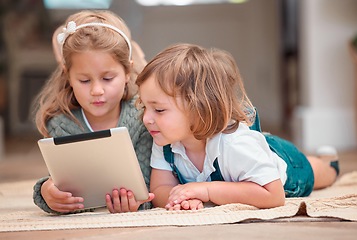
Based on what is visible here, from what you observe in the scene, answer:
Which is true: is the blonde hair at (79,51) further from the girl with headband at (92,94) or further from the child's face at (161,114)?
the child's face at (161,114)

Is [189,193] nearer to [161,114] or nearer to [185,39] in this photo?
[161,114]

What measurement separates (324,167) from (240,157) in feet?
2.28

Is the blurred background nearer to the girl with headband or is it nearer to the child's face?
the girl with headband

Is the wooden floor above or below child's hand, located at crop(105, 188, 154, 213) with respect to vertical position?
above

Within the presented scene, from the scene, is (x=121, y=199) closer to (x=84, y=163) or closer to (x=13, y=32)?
(x=84, y=163)

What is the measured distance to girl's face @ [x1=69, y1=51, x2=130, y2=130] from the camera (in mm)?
1869

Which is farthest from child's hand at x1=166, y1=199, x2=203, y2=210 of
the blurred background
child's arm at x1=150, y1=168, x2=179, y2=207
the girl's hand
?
the blurred background

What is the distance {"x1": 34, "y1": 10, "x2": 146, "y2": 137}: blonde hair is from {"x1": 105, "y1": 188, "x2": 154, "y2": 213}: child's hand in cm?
28

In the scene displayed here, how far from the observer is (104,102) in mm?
1912

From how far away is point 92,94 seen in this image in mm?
1874

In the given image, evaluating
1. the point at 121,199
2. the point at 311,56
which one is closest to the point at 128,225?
the point at 121,199

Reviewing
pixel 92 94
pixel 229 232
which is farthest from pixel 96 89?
pixel 229 232

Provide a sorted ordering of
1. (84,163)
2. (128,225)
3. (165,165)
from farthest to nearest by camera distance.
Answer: (165,165), (84,163), (128,225)

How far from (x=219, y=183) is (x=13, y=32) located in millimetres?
4646
